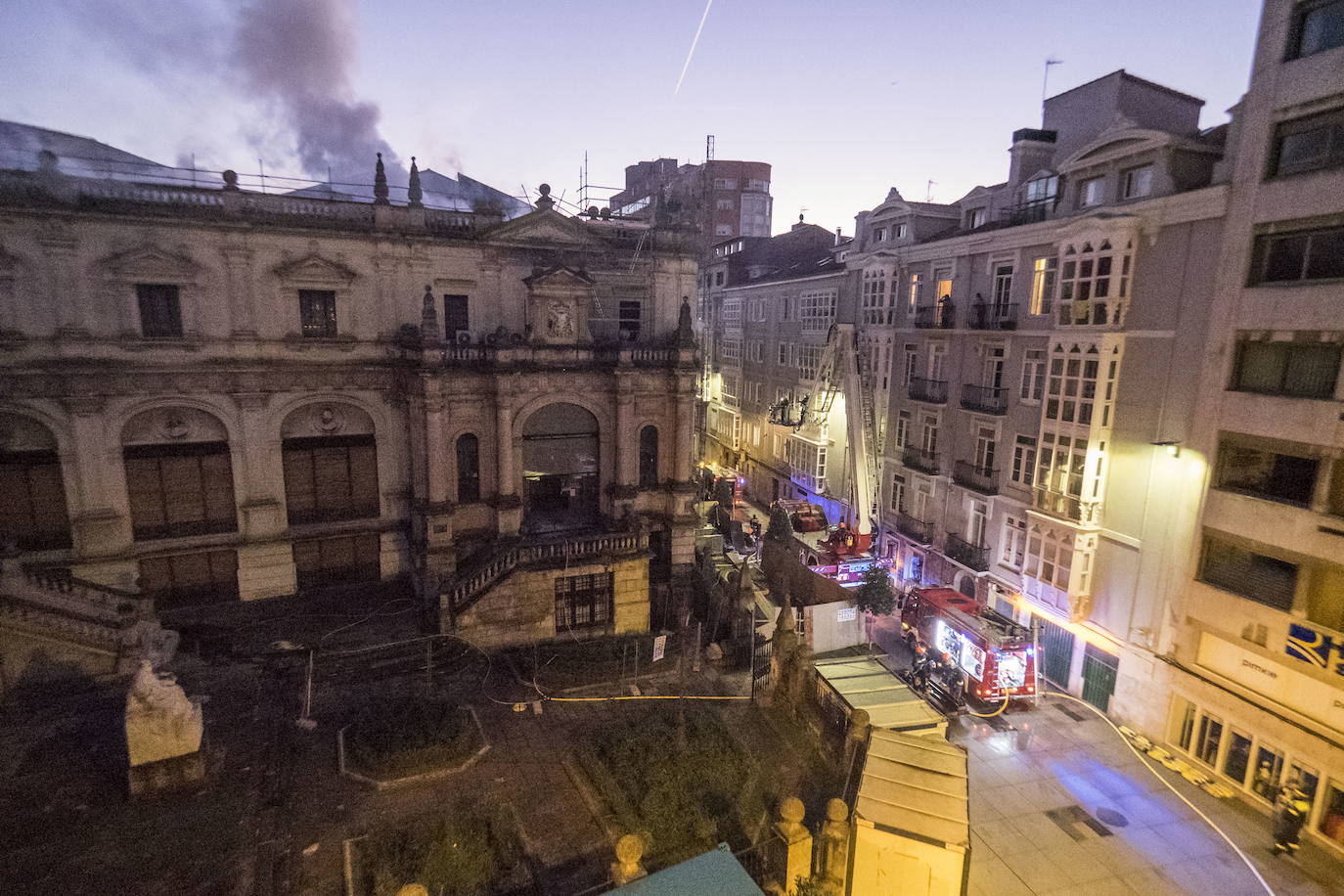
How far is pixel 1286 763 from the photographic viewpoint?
17969 millimetres

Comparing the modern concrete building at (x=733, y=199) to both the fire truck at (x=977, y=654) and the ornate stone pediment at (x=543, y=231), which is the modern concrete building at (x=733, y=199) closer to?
the ornate stone pediment at (x=543, y=231)

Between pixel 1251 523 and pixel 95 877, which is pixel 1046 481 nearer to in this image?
pixel 1251 523

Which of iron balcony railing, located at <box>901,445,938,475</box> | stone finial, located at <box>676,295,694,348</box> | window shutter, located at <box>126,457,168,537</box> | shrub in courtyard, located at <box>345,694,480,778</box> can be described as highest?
stone finial, located at <box>676,295,694,348</box>

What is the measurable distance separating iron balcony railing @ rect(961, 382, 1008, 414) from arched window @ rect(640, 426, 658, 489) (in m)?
13.1

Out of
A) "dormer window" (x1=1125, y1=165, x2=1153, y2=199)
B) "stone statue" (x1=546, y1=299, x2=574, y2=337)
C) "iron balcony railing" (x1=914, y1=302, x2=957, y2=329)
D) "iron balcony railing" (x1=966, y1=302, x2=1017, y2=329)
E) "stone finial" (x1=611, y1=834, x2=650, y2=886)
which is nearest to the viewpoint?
"stone finial" (x1=611, y1=834, x2=650, y2=886)

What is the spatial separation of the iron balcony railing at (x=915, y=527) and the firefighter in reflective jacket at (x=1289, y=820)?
15.0 meters

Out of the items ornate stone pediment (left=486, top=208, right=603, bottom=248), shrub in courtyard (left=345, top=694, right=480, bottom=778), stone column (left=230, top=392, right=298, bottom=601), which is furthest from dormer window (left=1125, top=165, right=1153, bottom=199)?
stone column (left=230, top=392, right=298, bottom=601)

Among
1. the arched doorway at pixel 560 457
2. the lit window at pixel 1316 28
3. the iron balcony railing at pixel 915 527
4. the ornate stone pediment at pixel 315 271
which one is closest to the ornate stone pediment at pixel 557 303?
the arched doorway at pixel 560 457

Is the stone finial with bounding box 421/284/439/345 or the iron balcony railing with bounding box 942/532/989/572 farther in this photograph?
the iron balcony railing with bounding box 942/532/989/572

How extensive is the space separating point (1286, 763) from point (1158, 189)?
16.5 metres

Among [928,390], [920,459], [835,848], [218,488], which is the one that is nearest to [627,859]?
[835,848]

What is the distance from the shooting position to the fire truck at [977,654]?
2266 centimetres

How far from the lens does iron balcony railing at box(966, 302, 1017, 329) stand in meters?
26.9

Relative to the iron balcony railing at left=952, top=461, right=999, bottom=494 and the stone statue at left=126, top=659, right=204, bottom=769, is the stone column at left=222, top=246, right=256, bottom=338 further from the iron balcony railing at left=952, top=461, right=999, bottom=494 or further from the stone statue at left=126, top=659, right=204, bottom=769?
the iron balcony railing at left=952, top=461, right=999, bottom=494
